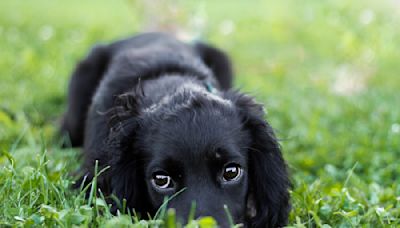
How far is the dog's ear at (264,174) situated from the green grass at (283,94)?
0.14 meters

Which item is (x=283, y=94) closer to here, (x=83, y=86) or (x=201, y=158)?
(x=83, y=86)

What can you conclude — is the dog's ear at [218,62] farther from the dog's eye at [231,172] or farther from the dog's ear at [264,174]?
the dog's eye at [231,172]

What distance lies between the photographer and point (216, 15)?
11203mm

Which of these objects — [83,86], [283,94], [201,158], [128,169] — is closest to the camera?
[201,158]

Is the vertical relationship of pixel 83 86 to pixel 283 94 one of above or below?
below

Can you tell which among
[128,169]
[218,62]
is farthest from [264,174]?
[218,62]

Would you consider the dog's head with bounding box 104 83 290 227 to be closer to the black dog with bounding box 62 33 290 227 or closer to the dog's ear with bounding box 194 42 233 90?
the black dog with bounding box 62 33 290 227

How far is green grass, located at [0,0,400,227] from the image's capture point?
113 inches

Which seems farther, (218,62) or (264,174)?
(218,62)

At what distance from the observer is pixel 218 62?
5242mm

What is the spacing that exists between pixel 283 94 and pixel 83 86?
2.42 metres

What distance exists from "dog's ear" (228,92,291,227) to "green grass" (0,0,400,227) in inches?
5.5

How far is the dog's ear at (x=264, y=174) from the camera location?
3.11 metres

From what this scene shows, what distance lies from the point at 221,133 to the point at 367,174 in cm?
169
